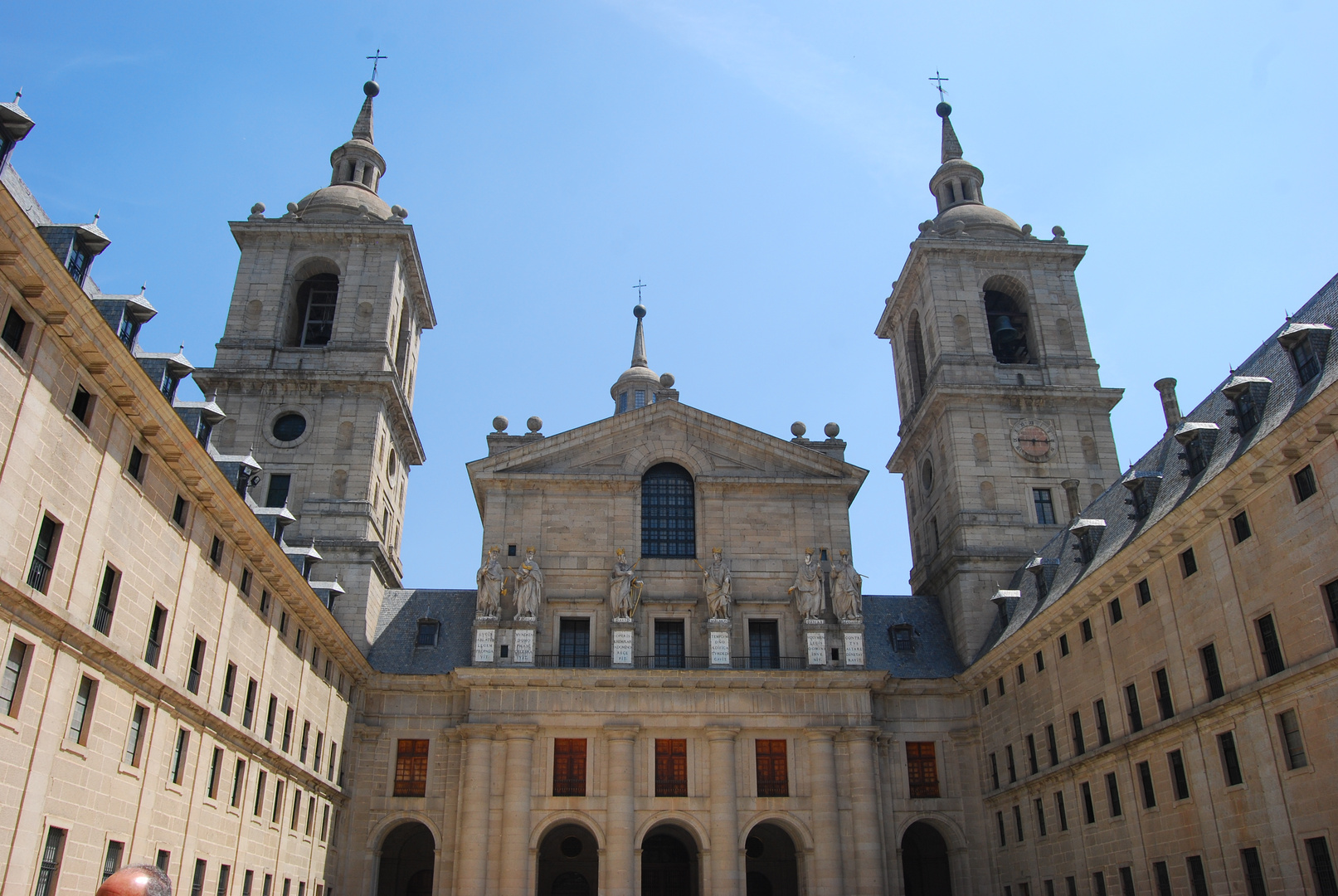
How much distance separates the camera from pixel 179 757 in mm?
25109

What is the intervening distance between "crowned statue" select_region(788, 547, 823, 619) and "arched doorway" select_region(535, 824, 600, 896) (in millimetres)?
12551

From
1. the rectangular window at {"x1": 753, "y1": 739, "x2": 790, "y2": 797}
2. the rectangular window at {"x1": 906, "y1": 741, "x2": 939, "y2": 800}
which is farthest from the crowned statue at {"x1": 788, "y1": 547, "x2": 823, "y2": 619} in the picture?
the rectangular window at {"x1": 906, "y1": 741, "x2": 939, "y2": 800}

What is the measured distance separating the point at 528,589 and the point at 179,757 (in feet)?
56.1

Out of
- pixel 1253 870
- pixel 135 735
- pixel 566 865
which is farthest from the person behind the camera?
pixel 566 865

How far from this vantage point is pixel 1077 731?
1323 inches

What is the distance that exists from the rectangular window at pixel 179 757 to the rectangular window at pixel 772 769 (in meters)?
20.9

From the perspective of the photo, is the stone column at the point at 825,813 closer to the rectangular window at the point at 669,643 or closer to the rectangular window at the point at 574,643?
the rectangular window at the point at 669,643

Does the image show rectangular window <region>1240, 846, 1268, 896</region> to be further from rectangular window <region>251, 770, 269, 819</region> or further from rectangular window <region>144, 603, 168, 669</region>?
rectangular window <region>251, 770, 269, 819</region>

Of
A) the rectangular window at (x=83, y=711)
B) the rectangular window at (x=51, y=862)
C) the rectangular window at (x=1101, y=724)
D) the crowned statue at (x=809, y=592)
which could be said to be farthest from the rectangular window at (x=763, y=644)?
the rectangular window at (x=51, y=862)

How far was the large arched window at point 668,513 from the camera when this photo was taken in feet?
145

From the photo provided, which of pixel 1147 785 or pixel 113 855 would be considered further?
pixel 1147 785

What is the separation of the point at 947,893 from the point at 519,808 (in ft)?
59.6

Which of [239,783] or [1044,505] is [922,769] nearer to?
[1044,505]

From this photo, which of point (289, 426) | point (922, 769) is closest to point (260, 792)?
point (289, 426)
